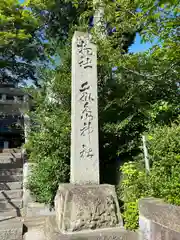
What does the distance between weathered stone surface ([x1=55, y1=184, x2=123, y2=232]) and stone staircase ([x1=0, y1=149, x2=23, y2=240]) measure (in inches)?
32.9

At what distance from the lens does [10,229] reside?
335 cm

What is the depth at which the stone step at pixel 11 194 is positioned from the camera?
194 inches

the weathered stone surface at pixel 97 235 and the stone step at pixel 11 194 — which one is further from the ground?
the stone step at pixel 11 194

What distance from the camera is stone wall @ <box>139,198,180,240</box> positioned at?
6.68 ft

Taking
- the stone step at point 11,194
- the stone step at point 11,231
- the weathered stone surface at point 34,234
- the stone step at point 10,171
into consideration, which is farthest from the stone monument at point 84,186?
the stone step at point 10,171

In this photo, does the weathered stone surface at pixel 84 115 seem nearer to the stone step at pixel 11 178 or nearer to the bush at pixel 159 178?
the bush at pixel 159 178

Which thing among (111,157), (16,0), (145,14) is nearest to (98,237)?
(111,157)

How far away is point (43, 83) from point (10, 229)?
314 centimetres

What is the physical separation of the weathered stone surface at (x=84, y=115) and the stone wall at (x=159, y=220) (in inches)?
41.4

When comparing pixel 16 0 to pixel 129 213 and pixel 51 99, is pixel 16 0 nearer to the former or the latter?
pixel 51 99

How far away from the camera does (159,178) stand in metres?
2.89

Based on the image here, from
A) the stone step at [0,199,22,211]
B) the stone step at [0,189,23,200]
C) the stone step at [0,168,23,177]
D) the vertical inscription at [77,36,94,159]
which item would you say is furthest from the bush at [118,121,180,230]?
the stone step at [0,168,23,177]

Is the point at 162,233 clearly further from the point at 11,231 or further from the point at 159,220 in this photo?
the point at 11,231

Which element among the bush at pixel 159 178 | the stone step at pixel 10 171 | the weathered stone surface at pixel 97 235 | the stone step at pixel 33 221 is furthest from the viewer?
the stone step at pixel 10 171
